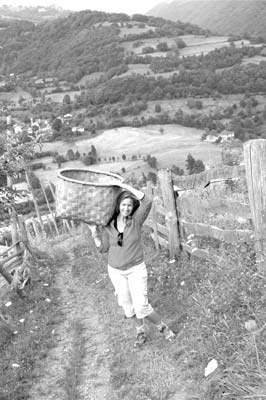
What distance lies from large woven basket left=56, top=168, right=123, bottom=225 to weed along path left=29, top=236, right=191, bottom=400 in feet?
4.92

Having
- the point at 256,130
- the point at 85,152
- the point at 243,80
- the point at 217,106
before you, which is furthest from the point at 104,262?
the point at 243,80

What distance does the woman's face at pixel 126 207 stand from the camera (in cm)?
470

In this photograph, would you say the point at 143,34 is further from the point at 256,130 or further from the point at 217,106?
the point at 256,130

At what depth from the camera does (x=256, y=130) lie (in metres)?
63.2

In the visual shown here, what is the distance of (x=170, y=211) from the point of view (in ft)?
22.3

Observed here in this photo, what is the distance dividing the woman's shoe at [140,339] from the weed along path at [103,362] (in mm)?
63

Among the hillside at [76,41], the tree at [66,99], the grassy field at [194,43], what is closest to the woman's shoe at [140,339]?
the tree at [66,99]

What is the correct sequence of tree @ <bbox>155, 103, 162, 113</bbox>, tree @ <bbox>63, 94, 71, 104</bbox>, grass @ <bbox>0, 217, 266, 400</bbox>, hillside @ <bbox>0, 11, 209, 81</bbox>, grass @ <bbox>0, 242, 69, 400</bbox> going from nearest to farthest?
grass @ <bbox>0, 217, 266, 400</bbox> < grass @ <bbox>0, 242, 69, 400</bbox> < tree @ <bbox>155, 103, 162, 113</bbox> < tree @ <bbox>63, 94, 71, 104</bbox> < hillside @ <bbox>0, 11, 209, 81</bbox>

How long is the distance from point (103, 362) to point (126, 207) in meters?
1.84

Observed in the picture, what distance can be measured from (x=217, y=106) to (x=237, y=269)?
275 ft

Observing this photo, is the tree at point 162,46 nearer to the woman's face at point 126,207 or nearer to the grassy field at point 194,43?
the grassy field at point 194,43

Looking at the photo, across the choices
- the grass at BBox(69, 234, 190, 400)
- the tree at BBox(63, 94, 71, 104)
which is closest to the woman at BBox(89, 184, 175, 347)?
the grass at BBox(69, 234, 190, 400)

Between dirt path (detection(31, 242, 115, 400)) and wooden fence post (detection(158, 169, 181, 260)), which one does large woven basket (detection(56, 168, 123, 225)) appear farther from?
wooden fence post (detection(158, 169, 181, 260))

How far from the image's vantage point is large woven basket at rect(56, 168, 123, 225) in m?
4.67
